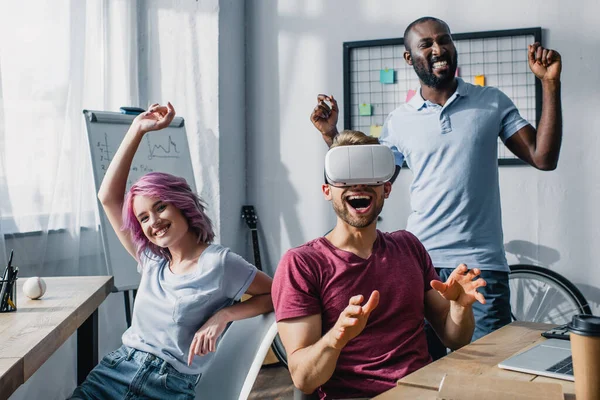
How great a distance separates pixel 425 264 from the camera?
175 cm

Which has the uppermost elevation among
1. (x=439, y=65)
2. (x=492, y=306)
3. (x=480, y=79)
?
(x=480, y=79)

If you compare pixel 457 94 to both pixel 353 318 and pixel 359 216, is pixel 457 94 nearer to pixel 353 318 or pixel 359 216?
pixel 359 216

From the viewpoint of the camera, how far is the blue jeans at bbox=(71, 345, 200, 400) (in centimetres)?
169

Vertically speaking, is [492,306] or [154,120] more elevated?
[154,120]

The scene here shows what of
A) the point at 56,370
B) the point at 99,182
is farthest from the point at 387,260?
the point at 56,370

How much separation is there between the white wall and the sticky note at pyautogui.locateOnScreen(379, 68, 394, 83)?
0.64ft

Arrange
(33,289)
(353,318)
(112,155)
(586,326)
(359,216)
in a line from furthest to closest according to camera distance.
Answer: (112,155), (33,289), (359,216), (353,318), (586,326)

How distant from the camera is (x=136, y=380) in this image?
1.69 metres

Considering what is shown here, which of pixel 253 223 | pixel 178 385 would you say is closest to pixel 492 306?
pixel 178 385

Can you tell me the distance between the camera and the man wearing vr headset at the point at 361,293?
1.47m

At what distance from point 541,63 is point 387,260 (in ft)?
2.83

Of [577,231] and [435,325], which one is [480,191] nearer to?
[435,325]

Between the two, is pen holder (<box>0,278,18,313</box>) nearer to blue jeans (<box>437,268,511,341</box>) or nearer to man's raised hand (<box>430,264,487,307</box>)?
man's raised hand (<box>430,264,487,307</box>)

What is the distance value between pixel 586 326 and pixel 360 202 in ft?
2.20
